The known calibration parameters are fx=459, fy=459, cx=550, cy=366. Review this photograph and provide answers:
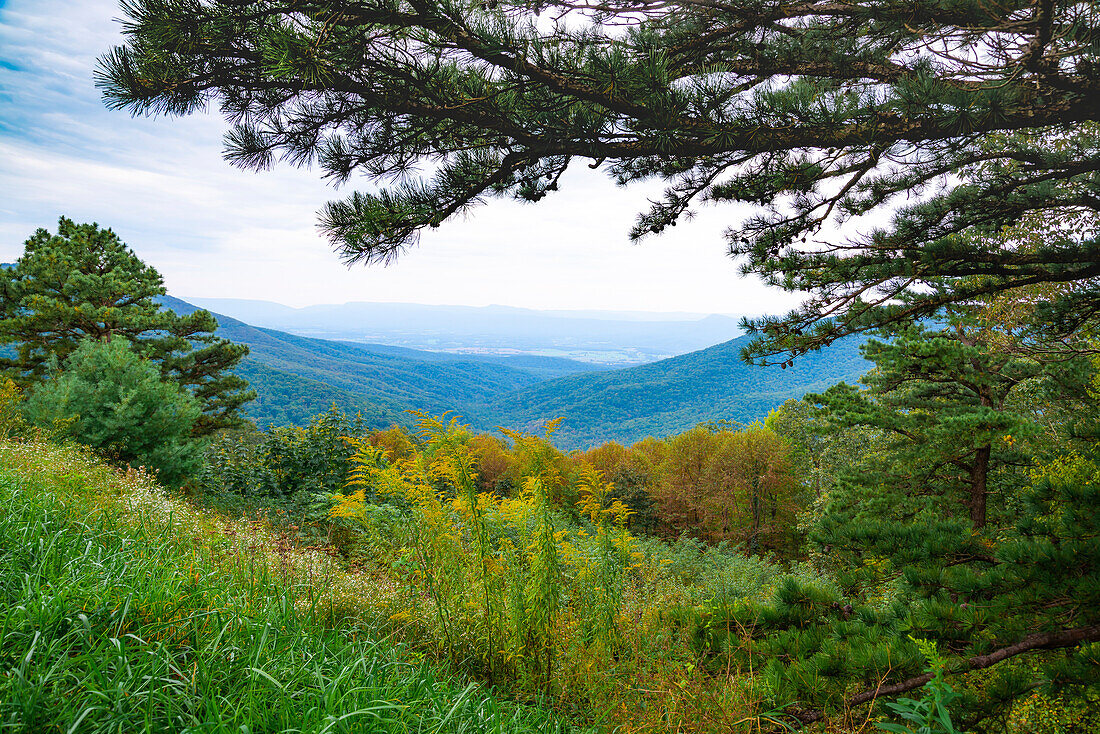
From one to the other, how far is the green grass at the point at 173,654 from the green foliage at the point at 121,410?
21.9ft

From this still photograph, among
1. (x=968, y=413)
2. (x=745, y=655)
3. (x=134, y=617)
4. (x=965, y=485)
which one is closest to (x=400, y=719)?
(x=134, y=617)

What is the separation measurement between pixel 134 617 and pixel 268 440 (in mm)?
9456

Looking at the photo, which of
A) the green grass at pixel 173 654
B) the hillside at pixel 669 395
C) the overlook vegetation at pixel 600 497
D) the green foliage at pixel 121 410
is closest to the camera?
the green grass at pixel 173 654

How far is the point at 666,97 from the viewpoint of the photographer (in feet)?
6.33

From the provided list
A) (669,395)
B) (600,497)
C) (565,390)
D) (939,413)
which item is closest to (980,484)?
(939,413)

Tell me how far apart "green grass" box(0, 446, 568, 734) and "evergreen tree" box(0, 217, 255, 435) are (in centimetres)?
1149

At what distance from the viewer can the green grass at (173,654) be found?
1.32m

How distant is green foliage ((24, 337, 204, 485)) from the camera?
750 cm

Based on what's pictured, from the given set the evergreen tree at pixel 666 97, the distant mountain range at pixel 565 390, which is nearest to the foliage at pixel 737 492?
the evergreen tree at pixel 666 97

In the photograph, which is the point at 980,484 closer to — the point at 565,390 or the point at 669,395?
the point at 669,395

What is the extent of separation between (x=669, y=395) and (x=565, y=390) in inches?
1368

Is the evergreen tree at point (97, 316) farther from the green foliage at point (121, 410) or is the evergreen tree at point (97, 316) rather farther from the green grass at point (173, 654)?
the green grass at point (173, 654)

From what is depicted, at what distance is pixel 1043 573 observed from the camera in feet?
6.23

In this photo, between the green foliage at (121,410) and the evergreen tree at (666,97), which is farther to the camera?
the green foliage at (121,410)
